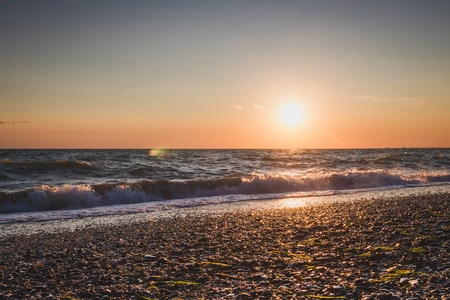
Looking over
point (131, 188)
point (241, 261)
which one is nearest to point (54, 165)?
point (131, 188)

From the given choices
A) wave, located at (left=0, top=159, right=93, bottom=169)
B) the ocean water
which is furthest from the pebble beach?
wave, located at (left=0, top=159, right=93, bottom=169)

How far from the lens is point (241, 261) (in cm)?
619

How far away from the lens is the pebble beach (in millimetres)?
4855

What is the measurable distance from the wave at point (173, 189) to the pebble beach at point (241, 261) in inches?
273

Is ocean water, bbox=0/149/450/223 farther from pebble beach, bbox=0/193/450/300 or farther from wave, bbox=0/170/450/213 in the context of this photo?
pebble beach, bbox=0/193/450/300

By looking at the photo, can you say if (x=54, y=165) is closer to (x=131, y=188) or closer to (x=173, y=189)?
(x=131, y=188)

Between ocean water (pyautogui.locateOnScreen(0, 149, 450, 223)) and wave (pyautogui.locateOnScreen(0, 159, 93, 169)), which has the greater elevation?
wave (pyautogui.locateOnScreen(0, 159, 93, 169))

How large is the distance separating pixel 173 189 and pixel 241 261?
587 inches

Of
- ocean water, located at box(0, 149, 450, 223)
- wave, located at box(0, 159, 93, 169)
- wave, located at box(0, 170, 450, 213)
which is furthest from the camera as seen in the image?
wave, located at box(0, 159, 93, 169)

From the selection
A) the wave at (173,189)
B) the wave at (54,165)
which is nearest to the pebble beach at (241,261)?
the wave at (173,189)

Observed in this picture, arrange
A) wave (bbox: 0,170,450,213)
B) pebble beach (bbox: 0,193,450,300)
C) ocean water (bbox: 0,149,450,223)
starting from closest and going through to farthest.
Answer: pebble beach (bbox: 0,193,450,300) < ocean water (bbox: 0,149,450,223) < wave (bbox: 0,170,450,213)

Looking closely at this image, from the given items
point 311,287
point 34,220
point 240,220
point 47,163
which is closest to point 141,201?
point 34,220

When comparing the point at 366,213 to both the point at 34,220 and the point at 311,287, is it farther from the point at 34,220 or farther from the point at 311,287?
the point at 34,220

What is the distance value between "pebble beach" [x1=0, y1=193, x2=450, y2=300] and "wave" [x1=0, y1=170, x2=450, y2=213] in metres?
6.93
